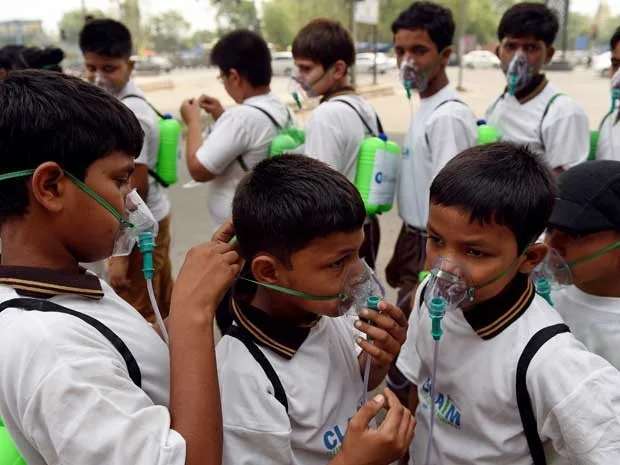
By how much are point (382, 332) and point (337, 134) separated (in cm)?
161

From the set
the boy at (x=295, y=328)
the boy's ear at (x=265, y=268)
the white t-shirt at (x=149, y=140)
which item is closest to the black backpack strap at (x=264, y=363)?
the boy at (x=295, y=328)

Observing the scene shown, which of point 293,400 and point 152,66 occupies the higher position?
point 293,400

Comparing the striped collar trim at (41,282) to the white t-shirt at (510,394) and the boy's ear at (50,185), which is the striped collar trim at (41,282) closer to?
the boy's ear at (50,185)

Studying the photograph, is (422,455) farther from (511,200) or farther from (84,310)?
(84,310)

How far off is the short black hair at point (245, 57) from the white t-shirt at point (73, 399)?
7.44 feet

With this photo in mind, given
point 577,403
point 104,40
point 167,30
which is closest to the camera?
point 577,403

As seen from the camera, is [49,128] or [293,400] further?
[293,400]

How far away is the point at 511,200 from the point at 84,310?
1016 mm

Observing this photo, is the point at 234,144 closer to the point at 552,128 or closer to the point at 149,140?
the point at 149,140

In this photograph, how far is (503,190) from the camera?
1462 mm

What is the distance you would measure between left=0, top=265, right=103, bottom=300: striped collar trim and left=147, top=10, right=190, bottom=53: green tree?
51.6m

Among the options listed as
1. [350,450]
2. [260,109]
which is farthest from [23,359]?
[260,109]

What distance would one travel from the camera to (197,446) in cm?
110

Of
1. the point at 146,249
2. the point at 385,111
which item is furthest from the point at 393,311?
the point at 385,111
